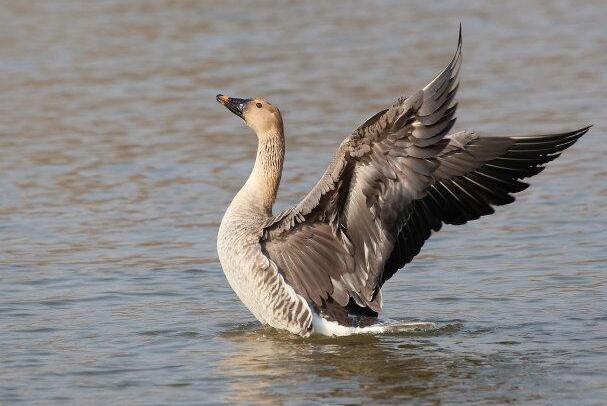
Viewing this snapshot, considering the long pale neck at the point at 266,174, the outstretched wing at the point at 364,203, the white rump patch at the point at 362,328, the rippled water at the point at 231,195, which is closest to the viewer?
the outstretched wing at the point at 364,203

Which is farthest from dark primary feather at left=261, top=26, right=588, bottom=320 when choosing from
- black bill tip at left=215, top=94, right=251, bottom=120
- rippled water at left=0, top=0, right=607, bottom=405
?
black bill tip at left=215, top=94, right=251, bottom=120

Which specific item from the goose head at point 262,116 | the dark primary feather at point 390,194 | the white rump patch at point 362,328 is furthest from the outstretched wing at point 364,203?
the goose head at point 262,116

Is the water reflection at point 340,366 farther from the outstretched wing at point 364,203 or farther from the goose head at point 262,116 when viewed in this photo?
the goose head at point 262,116

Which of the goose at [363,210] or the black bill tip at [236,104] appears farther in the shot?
the black bill tip at [236,104]

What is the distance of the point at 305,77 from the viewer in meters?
18.5

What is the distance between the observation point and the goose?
832cm

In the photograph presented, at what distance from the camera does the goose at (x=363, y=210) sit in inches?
328

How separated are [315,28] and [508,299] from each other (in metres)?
12.2

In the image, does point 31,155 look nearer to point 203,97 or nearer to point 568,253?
point 203,97

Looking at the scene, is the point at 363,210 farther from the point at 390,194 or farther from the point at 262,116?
the point at 262,116

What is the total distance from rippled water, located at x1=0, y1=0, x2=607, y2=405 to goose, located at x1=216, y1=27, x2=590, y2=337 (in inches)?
12.1

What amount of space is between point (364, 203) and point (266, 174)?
1369 mm

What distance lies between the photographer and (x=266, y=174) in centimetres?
990

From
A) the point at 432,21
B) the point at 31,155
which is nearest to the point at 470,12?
the point at 432,21
